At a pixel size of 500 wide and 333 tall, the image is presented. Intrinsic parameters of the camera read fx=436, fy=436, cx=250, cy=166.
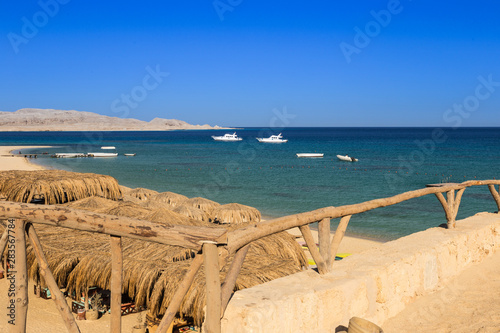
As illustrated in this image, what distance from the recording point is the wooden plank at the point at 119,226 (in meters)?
2.48

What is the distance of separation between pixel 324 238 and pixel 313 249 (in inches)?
8.4

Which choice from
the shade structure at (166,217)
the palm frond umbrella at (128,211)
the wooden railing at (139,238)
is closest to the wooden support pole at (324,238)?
the wooden railing at (139,238)

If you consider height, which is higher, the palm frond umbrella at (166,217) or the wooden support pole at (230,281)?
the palm frond umbrella at (166,217)

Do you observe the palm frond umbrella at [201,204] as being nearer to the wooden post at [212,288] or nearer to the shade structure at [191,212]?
the shade structure at [191,212]

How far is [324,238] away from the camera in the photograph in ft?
11.7

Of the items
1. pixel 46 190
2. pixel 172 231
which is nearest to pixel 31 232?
pixel 172 231

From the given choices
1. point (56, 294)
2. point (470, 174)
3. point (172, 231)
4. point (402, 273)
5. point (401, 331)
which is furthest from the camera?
point (470, 174)

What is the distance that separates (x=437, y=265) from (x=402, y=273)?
81cm

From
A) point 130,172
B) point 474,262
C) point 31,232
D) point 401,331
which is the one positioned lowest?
point 401,331

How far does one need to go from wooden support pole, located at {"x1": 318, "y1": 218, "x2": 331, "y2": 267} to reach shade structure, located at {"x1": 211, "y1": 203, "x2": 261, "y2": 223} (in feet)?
24.8

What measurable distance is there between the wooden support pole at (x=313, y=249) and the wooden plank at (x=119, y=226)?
101cm

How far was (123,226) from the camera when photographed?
2598mm

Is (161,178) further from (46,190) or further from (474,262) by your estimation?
(474,262)

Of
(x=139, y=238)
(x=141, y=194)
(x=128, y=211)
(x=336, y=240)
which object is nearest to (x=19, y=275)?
(x=139, y=238)
